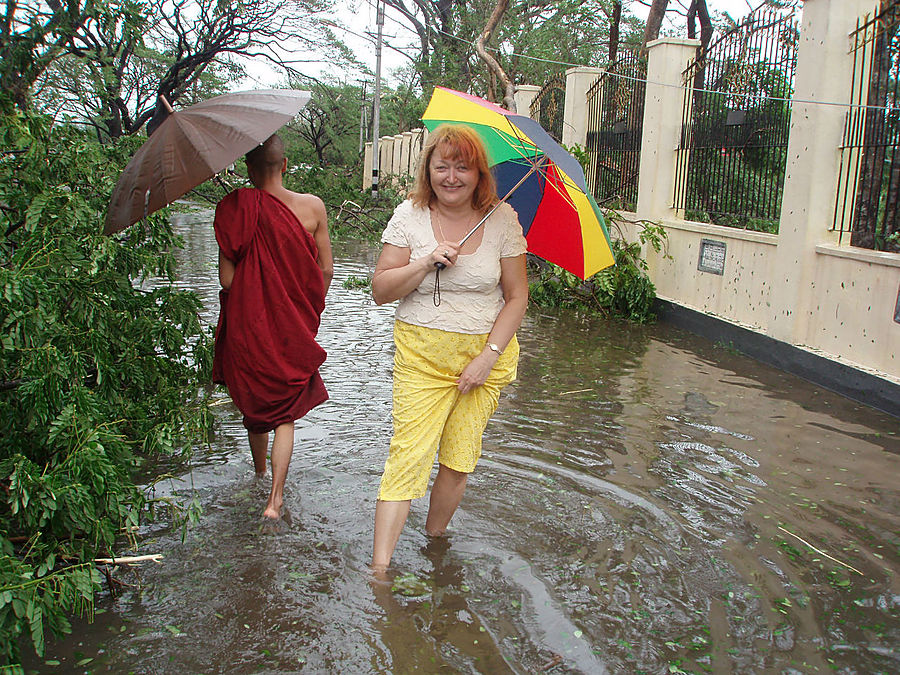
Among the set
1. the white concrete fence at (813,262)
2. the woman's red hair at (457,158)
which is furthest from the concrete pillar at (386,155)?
the woman's red hair at (457,158)

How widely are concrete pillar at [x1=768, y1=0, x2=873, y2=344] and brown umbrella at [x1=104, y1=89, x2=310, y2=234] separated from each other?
516 centimetres

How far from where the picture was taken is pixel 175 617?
326cm

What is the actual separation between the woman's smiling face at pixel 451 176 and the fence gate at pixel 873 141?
469cm

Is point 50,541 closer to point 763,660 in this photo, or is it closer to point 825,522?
point 763,660

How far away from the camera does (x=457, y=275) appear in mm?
3498

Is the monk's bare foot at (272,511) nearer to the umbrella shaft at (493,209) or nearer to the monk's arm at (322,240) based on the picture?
the monk's arm at (322,240)

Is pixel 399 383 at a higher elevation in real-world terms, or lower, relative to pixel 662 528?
higher

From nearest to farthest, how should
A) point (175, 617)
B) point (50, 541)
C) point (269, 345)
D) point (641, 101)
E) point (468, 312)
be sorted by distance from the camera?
point (50, 541), point (175, 617), point (468, 312), point (269, 345), point (641, 101)

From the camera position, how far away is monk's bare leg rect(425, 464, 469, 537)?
382cm

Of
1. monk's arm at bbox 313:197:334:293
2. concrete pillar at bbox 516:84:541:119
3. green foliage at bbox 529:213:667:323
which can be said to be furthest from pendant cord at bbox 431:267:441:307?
concrete pillar at bbox 516:84:541:119

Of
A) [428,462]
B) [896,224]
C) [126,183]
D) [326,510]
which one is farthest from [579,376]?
[126,183]

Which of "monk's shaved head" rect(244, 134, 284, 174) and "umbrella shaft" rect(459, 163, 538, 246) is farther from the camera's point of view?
"monk's shaved head" rect(244, 134, 284, 174)

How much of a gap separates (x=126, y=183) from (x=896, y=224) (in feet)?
18.6

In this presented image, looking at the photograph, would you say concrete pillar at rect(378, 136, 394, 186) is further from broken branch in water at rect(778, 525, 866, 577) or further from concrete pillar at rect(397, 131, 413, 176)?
broken branch in water at rect(778, 525, 866, 577)
